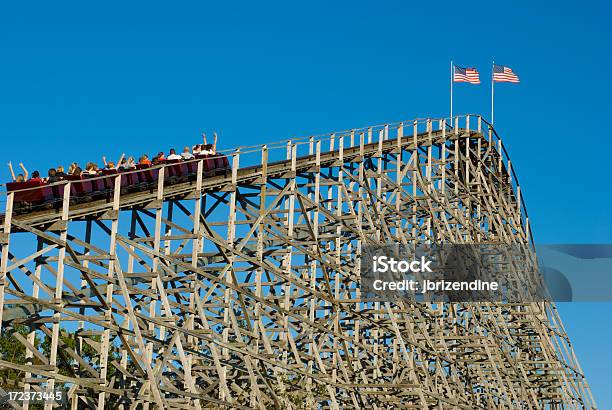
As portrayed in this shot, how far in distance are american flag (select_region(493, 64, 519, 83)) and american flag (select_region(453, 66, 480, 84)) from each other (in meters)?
1.47

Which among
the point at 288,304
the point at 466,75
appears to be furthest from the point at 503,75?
the point at 288,304

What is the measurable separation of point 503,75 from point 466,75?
219 centimetres

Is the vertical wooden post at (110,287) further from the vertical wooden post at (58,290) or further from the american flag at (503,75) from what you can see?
the american flag at (503,75)

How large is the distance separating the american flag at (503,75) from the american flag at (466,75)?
1.47 m

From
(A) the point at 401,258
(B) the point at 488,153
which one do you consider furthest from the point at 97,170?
(B) the point at 488,153

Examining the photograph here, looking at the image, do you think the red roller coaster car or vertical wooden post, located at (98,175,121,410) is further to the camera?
vertical wooden post, located at (98,175,121,410)

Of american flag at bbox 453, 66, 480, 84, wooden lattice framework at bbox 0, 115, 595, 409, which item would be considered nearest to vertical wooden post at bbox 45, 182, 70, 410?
wooden lattice framework at bbox 0, 115, 595, 409

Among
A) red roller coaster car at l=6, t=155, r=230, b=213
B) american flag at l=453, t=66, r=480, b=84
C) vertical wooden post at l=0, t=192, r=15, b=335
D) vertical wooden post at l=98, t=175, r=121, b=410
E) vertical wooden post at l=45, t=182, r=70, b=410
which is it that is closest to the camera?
vertical wooden post at l=0, t=192, r=15, b=335

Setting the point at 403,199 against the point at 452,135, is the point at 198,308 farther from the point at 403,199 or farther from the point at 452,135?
the point at 452,135

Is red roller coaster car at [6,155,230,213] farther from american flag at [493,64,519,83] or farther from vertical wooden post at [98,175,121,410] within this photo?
american flag at [493,64,519,83]

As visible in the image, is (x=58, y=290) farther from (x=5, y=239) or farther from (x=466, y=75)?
(x=466, y=75)

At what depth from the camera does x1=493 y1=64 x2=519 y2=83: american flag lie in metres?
42.2

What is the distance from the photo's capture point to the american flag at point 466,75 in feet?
133

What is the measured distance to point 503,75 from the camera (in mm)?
42344
